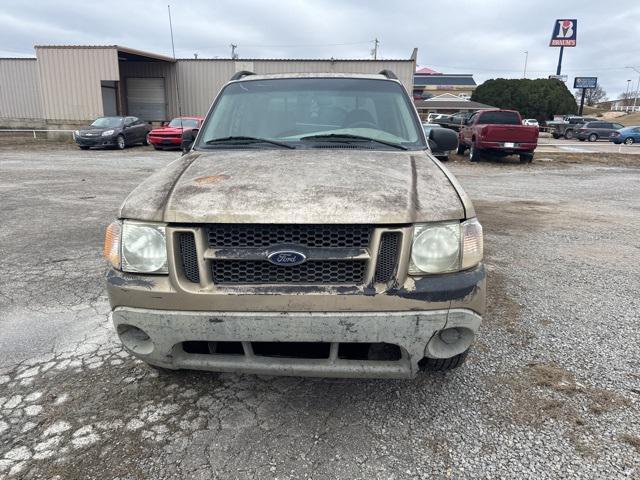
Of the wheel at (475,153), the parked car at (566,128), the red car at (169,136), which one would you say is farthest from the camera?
the parked car at (566,128)

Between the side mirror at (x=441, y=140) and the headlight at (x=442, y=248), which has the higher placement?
the side mirror at (x=441, y=140)

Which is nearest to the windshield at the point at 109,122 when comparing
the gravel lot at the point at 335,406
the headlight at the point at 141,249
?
the gravel lot at the point at 335,406

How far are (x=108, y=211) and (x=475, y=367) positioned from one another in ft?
22.3

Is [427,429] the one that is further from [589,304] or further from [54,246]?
[54,246]

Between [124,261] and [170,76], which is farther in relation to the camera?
[170,76]

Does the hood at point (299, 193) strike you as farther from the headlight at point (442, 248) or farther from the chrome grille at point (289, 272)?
the chrome grille at point (289, 272)

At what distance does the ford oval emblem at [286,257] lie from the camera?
2211 mm

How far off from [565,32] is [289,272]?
7742 cm

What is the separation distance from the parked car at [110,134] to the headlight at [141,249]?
1985 centimetres

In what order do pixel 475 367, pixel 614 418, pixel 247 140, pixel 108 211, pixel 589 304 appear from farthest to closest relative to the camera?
pixel 108 211 < pixel 589 304 < pixel 247 140 < pixel 475 367 < pixel 614 418

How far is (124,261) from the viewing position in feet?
7.79

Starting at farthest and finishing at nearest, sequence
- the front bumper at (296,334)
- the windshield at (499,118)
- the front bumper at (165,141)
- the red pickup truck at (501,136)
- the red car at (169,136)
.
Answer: the front bumper at (165,141), the red car at (169,136), the windshield at (499,118), the red pickup truck at (501,136), the front bumper at (296,334)

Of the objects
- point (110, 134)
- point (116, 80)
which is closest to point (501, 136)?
point (110, 134)

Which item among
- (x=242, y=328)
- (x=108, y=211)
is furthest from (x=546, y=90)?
(x=242, y=328)
